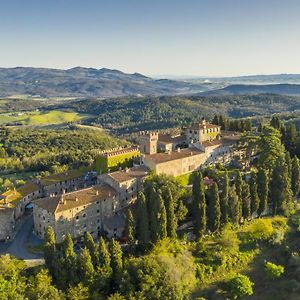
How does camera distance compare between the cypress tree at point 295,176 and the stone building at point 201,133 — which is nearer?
the cypress tree at point 295,176

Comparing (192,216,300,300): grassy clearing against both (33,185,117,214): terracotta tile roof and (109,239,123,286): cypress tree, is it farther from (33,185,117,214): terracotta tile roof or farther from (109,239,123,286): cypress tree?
(33,185,117,214): terracotta tile roof

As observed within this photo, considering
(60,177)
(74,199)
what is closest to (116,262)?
(74,199)

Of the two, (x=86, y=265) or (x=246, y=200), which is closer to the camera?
(x=86, y=265)

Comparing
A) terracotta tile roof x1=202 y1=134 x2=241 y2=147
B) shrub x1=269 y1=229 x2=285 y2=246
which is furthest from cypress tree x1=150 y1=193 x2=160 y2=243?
terracotta tile roof x1=202 y1=134 x2=241 y2=147

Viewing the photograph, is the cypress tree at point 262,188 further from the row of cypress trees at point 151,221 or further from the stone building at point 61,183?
the stone building at point 61,183

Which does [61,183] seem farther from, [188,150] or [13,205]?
[188,150]

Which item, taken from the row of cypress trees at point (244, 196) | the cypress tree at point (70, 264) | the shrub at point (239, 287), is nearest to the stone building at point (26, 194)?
the cypress tree at point (70, 264)

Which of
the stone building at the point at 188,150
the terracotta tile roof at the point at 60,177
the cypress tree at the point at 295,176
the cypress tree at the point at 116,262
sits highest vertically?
Result: the stone building at the point at 188,150
